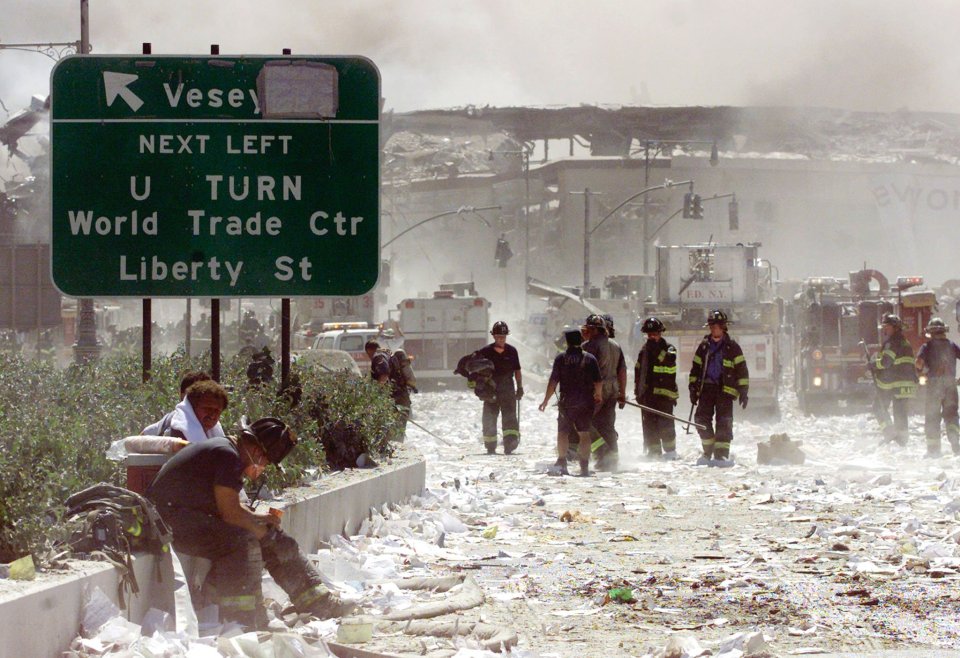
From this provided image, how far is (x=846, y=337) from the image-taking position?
2847 centimetres

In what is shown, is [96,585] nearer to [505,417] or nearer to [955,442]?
[505,417]

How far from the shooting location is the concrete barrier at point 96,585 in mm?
5012

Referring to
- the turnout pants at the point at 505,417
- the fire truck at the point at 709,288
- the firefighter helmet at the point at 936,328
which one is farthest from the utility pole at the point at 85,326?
the firefighter helmet at the point at 936,328

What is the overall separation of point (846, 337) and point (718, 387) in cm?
1242

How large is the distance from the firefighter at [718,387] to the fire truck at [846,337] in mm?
11191

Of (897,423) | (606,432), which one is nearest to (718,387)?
(606,432)

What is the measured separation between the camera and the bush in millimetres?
5988

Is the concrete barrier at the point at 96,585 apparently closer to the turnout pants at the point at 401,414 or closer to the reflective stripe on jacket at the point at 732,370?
the turnout pants at the point at 401,414

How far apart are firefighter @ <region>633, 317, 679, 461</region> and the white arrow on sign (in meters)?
8.30

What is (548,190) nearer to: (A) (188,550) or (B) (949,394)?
(B) (949,394)

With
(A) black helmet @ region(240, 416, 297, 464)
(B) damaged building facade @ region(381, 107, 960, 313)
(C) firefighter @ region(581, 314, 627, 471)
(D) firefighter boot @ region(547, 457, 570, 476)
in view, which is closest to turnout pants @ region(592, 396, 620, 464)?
(C) firefighter @ region(581, 314, 627, 471)

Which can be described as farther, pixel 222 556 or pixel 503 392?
pixel 503 392

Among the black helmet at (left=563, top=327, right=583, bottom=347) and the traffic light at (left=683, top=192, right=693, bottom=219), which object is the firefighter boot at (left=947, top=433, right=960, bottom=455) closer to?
the black helmet at (left=563, top=327, right=583, bottom=347)

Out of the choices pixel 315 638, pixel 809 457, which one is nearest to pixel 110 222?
pixel 315 638
